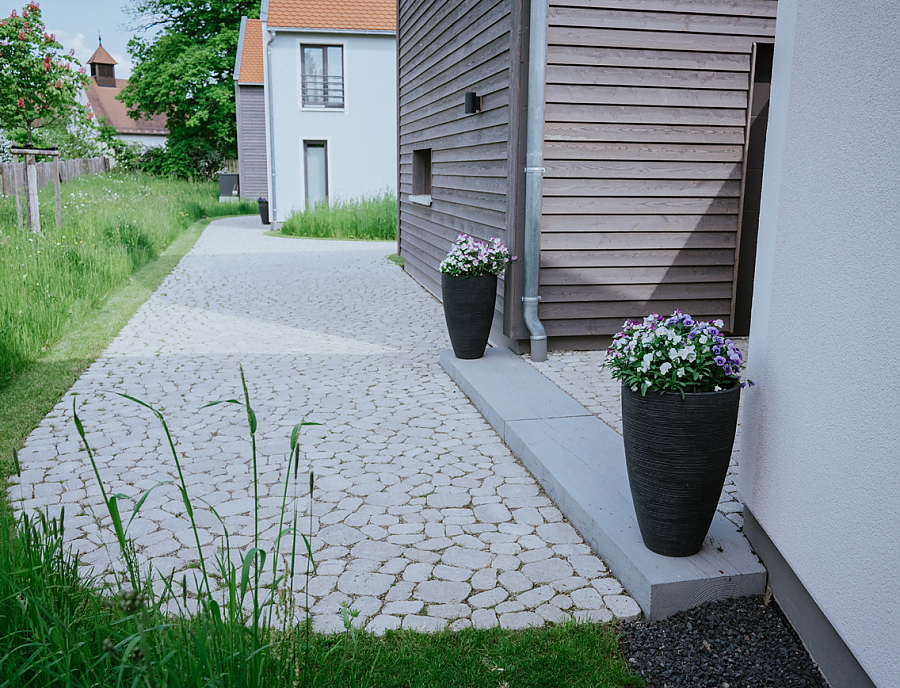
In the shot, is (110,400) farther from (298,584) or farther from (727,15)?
(727,15)

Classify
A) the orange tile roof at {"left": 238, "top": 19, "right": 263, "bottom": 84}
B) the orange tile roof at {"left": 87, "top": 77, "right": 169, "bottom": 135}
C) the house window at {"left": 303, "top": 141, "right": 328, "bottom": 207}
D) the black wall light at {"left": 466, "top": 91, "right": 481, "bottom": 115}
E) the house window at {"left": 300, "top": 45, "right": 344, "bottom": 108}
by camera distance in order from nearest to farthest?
the black wall light at {"left": 466, "top": 91, "right": 481, "bottom": 115} < the house window at {"left": 300, "top": 45, "right": 344, "bottom": 108} < the house window at {"left": 303, "top": 141, "right": 328, "bottom": 207} < the orange tile roof at {"left": 238, "top": 19, "right": 263, "bottom": 84} < the orange tile roof at {"left": 87, "top": 77, "right": 169, "bottom": 135}

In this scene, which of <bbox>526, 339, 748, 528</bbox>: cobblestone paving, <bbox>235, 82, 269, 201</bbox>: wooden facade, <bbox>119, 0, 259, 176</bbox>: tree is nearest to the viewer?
<bbox>526, 339, 748, 528</bbox>: cobblestone paving

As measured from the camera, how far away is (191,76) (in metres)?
31.0

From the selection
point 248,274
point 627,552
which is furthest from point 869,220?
point 248,274

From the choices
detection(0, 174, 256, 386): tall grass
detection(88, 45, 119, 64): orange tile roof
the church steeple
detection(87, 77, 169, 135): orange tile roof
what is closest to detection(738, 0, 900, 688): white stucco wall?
detection(0, 174, 256, 386): tall grass

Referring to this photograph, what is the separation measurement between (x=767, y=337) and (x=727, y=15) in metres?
4.21

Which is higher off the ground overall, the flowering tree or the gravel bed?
the flowering tree

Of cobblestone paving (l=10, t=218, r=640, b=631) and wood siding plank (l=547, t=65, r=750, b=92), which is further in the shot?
wood siding plank (l=547, t=65, r=750, b=92)

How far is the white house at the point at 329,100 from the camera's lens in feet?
61.9

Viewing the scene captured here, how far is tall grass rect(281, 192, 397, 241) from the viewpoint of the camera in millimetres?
16031

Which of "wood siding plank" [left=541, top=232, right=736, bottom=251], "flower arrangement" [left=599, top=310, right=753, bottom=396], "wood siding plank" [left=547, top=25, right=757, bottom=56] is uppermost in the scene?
"wood siding plank" [left=547, top=25, right=757, bottom=56]

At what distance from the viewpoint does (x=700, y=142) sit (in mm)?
6000

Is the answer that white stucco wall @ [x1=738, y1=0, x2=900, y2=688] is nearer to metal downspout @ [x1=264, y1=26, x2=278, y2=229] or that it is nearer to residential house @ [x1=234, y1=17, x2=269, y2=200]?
metal downspout @ [x1=264, y1=26, x2=278, y2=229]

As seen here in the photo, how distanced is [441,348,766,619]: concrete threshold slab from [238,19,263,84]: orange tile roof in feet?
76.7
